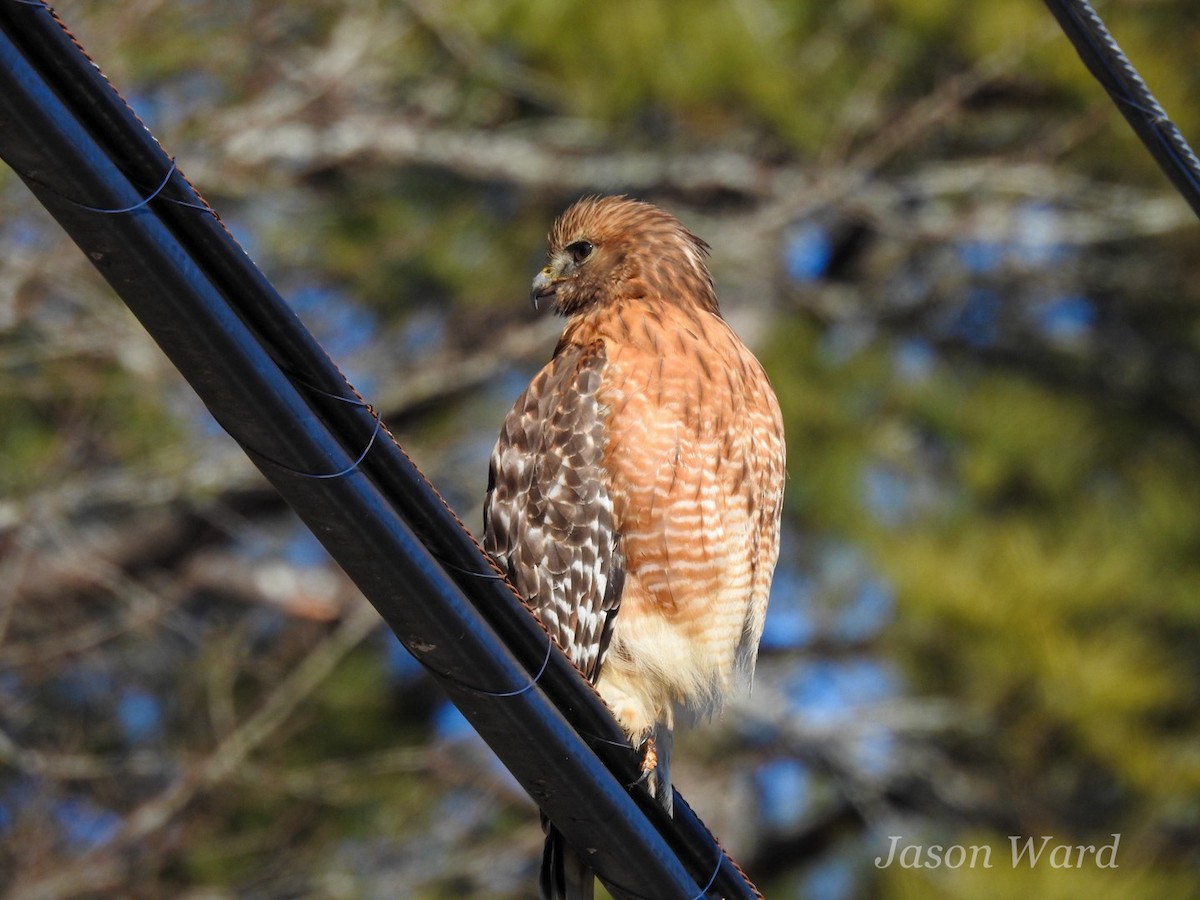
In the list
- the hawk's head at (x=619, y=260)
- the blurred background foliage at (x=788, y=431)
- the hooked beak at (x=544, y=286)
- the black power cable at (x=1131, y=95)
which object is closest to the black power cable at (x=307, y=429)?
the black power cable at (x=1131, y=95)

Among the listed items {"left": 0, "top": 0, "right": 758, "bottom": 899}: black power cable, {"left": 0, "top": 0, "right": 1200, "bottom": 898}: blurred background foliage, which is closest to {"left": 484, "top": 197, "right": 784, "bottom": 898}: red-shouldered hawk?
{"left": 0, "top": 0, "right": 758, "bottom": 899}: black power cable

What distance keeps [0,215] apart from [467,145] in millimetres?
2816

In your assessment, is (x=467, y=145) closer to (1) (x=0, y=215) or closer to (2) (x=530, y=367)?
(2) (x=530, y=367)

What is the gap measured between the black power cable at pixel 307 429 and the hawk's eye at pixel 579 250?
1852mm

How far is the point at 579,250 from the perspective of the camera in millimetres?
4105

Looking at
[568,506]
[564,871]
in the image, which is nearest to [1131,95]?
[568,506]

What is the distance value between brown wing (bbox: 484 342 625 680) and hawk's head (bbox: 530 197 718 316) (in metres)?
0.31

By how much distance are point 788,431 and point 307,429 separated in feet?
22.5

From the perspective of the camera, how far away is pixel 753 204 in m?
9.17

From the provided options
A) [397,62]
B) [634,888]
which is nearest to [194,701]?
[397,62]

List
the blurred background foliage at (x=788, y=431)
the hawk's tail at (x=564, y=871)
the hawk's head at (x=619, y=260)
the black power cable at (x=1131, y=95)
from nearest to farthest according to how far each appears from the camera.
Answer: the black power cable at (x=1131, y=95) < the hawk's tail at (x=564, y=871) < the hawk's head at (x=619, y=260) < the blurred background foliage at (x=788, y=431)

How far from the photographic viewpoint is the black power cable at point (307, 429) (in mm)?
1811

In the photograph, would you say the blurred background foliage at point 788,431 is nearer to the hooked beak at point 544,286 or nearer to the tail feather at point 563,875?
the hooked beak at point 544,286

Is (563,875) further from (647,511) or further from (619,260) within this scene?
(619,260)
